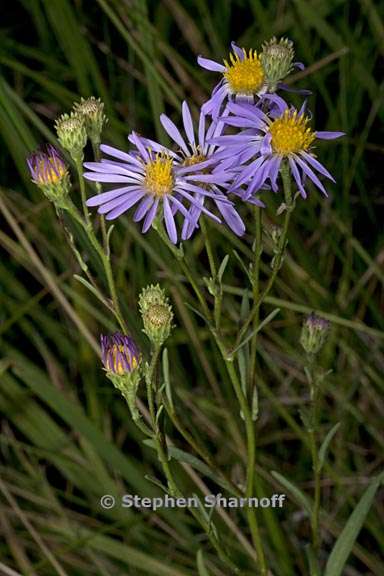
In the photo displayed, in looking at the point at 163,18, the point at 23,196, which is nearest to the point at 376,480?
the point at 23,196

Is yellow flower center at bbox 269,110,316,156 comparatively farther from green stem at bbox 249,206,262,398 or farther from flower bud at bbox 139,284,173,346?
flower bud at bbox 139,284,173,346

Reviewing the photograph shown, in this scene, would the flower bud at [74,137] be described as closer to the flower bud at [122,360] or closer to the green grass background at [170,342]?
the flower bud at [122,360]

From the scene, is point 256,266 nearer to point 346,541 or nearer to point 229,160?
point 229,160

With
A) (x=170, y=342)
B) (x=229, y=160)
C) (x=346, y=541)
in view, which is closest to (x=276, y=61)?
(x=229, y=160)

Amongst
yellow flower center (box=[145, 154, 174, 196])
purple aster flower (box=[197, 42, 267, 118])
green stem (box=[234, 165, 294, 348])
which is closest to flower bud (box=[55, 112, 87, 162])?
yellow flower center (box=[145, 154, 174, 196])

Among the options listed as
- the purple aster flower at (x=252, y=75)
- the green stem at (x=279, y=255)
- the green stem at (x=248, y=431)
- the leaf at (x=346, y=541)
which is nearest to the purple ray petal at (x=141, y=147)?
the purple aster flower at (x=252, y=75)

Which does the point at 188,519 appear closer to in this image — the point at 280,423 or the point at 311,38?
the point at 280,423
